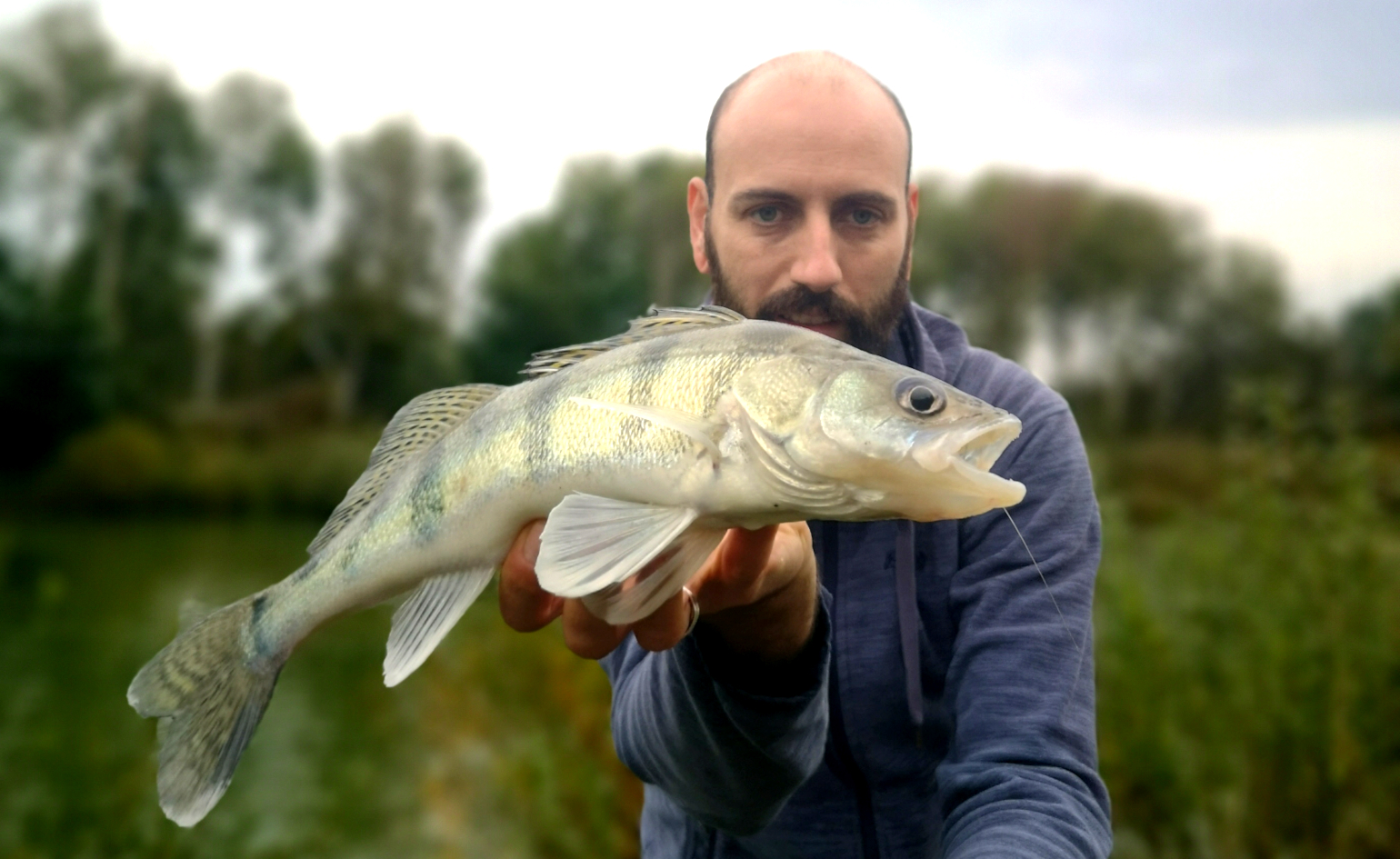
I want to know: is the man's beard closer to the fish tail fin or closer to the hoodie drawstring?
the hoodie drawstring

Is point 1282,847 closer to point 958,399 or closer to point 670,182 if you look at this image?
point 670,182

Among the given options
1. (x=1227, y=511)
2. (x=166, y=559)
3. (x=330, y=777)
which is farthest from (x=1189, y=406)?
(x=166, y=559)

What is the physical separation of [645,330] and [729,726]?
76 centimetres

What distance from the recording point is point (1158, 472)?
10211 millimetres

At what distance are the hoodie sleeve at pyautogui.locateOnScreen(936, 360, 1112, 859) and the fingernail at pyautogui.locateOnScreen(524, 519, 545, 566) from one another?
2.60ft

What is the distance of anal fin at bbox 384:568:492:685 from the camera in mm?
1898

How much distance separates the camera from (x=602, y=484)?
1.74 metres

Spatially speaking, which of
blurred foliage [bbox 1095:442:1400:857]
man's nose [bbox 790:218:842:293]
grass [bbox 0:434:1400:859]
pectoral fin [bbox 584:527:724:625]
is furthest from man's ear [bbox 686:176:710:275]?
blurred foliage [bbox 1095:442:1400:857]

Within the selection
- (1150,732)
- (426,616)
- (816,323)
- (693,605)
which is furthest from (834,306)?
(1150,732)

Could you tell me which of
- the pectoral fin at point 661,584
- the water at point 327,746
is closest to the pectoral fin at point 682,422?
the pectoral fin at point 661,584

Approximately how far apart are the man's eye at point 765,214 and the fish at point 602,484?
0.93ft

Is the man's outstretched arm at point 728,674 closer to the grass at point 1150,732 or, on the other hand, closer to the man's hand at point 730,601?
the man's hand at point 730,601

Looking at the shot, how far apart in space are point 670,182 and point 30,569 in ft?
30.4

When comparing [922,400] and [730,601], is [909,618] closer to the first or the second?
[730,601]
